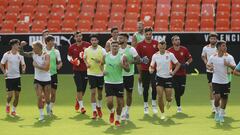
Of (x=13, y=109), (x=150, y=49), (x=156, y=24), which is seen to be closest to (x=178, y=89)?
(x=150, y=49)

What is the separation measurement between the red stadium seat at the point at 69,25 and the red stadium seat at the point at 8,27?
230cm

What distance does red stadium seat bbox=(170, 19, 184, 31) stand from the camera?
26.0m

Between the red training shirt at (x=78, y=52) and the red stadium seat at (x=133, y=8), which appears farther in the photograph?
the red stadium seat at (x=133, y=8)

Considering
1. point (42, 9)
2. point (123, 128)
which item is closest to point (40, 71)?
point (123, 128)

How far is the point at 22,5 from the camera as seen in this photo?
28250 millimetres

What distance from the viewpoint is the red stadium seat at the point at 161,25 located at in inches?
1022

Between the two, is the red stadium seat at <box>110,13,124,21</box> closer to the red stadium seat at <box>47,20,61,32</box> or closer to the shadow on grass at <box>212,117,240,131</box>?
the red stadium seat at <box>47,20,61,32</box>

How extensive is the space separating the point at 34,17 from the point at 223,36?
8.78m

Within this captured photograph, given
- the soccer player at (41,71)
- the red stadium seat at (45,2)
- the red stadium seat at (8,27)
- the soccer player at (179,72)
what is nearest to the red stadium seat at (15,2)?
the red stadium seat at (45,2)

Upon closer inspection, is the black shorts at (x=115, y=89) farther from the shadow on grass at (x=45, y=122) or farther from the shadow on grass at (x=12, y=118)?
the shadow on grass at (x=12, y=118)

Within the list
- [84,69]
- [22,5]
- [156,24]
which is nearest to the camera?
[84,69]

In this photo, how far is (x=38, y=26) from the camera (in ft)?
88.1

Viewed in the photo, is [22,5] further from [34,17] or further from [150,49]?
[150,49]

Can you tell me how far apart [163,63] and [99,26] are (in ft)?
38.2
